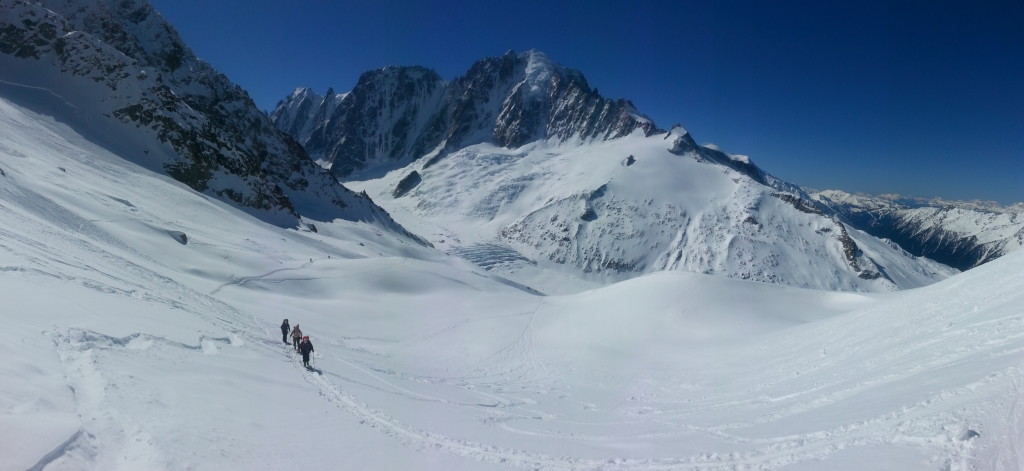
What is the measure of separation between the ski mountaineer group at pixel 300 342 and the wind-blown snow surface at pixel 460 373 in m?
0.41

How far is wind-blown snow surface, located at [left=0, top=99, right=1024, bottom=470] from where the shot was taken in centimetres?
688

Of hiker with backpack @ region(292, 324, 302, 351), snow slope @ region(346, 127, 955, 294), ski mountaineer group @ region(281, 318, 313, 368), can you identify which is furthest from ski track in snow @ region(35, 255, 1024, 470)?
snow slope @ region(346, 127, 955, 294)

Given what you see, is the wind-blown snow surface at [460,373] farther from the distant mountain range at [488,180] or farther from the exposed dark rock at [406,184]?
the exposed dark rock at [406,184]

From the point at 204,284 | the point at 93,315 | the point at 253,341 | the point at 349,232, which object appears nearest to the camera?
the point at 93,315

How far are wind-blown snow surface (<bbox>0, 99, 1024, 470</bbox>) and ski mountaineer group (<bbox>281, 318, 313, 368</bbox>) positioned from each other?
0.41m

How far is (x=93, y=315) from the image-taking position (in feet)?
33.9

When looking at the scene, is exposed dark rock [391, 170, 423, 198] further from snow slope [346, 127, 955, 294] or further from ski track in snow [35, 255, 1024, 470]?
ski track in snow [35, 255, 1024, 470]

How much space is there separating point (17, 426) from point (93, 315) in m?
6.59

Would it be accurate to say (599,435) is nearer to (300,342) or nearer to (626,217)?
(300,342)

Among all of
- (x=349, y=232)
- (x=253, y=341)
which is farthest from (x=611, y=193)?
(x=253, y=341)

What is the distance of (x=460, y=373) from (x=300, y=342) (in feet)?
21.4

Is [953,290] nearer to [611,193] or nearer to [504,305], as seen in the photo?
[504,305]

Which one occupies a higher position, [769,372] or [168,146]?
[168,146]

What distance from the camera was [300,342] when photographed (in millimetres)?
15852
